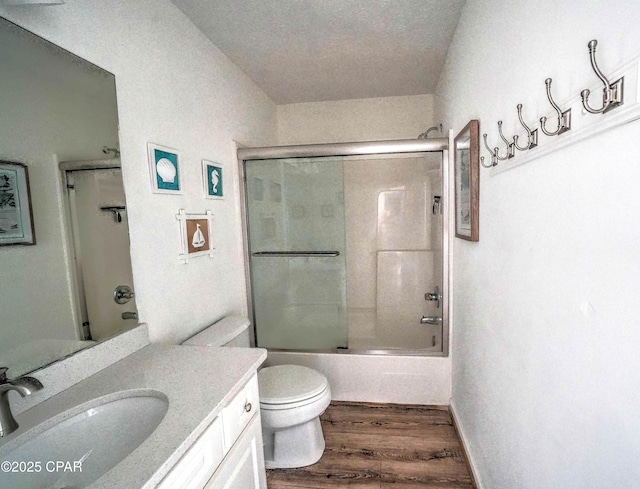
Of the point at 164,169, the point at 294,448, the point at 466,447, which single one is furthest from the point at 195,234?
the point at 466,447

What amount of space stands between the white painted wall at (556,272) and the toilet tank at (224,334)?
1.24 metres

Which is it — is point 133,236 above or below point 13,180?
below

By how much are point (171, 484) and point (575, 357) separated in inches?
37.9

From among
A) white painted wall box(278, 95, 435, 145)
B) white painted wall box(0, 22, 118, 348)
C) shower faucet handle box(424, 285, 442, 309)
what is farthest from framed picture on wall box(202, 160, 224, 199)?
shower faucet handle box(424, 285, 442, 309)

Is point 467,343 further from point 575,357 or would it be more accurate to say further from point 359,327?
point 575,357

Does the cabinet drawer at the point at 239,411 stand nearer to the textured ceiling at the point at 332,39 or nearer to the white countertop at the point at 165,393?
the white countertop at the point at 165,393

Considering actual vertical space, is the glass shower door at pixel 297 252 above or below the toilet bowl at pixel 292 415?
above

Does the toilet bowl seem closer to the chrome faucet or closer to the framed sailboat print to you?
the framed sailboat print

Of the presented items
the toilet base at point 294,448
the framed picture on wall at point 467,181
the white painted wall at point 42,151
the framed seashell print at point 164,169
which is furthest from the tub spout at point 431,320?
the white painted wall at point 42,151

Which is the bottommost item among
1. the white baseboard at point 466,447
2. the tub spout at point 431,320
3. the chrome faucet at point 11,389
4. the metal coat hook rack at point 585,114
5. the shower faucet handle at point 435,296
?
the white baseboard at point 466,447

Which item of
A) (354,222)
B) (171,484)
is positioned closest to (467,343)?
(354,222)

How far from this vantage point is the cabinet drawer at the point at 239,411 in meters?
0.98

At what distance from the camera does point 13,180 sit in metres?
0.89

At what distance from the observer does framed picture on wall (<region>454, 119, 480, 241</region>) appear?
1.45 meters
